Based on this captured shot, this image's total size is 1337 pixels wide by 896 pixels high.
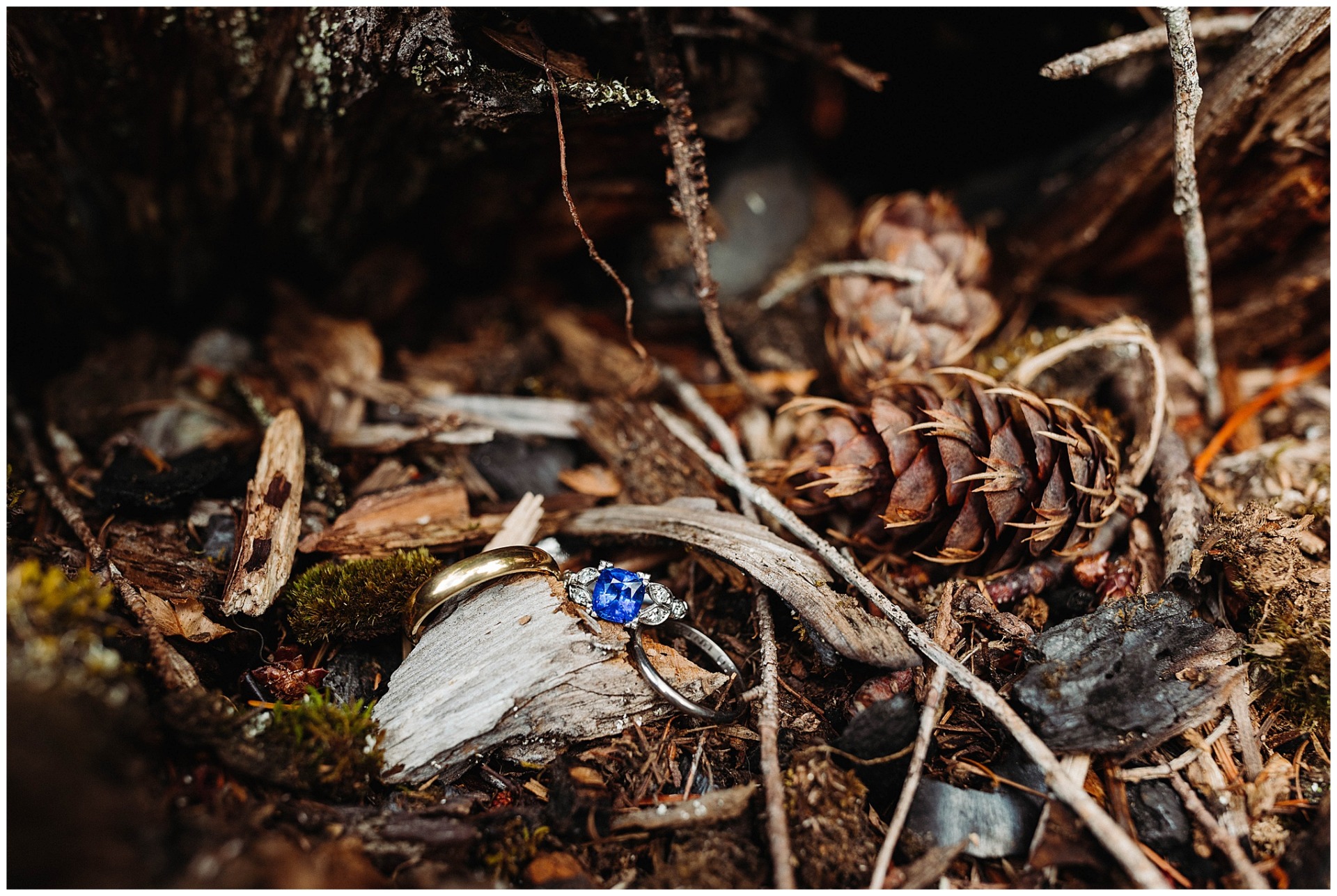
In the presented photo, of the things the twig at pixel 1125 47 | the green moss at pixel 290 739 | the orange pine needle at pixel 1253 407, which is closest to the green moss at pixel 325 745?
the green moss at pixel 290 739

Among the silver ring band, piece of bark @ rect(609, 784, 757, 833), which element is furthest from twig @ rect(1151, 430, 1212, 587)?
piece of bark @ rect(609, 784, 757, 833)

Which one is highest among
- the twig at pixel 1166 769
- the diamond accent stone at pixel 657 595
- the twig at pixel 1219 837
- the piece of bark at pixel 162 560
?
the piece of bark at pixel 162 560

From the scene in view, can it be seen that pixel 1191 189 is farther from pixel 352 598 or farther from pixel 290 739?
pixel 290 739

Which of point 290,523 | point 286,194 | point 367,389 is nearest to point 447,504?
point 290,523

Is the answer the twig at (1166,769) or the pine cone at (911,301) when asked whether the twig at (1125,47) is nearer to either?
the pine cone at (911,301)

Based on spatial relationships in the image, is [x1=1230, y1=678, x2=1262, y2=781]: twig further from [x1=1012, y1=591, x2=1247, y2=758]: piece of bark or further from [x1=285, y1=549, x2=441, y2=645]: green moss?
[x1=285, y1=549, x2=441, y2=645]: green moss

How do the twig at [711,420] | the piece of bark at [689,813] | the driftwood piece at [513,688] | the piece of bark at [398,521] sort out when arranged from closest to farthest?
the piece of bark at [689,813] < the driftwood piece at [513,688] < the piece of bark at [398,521] < the twig at [711,420]
